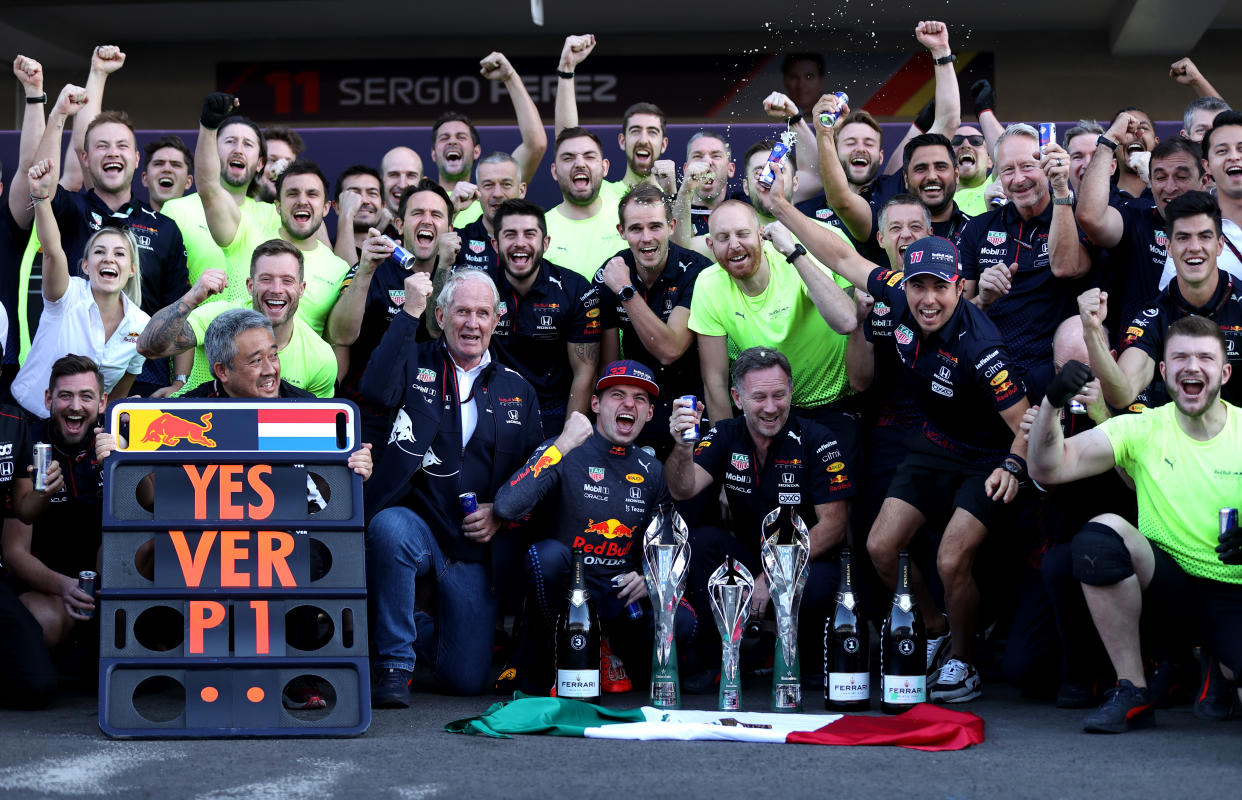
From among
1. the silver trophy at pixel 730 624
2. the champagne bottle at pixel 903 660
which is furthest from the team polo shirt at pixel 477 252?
the champagne bottle at pixel 903 660

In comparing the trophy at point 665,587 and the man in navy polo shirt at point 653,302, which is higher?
the man in navy polo shirt at point 653,302

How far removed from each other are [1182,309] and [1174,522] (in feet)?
3.08

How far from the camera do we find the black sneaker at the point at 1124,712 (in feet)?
14.9

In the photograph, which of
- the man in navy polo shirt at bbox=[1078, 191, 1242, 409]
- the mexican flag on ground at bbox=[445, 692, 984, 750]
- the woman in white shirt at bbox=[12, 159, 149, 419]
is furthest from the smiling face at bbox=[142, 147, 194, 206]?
the man in navy polo shirt at bbox=[1078, 191, 1242, 409]

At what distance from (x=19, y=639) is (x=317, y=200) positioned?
2506mm

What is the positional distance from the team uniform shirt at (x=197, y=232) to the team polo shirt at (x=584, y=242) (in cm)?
140

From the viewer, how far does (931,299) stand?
541 centimetres

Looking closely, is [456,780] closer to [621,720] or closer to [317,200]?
[621,720]

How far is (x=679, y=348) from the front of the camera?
627 centimetres

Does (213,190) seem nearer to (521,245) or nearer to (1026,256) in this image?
Answer: (521,245)

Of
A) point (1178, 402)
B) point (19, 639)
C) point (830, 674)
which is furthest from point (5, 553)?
point (1178, 402)

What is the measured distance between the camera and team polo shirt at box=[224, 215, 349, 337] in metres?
6.32

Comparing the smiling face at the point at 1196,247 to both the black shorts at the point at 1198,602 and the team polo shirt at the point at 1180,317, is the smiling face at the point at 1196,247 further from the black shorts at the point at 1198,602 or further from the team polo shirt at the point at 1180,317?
the black shorts at the point at 1198,602

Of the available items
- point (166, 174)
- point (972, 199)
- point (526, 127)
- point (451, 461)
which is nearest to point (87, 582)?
point (451, 461)
